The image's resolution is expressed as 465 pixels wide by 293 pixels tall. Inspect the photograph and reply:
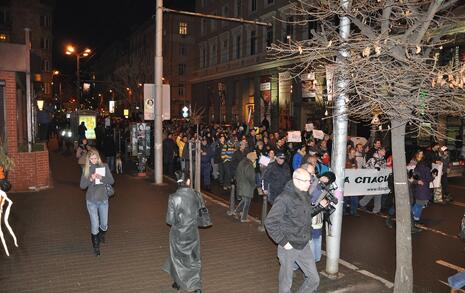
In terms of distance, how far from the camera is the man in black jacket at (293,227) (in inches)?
218

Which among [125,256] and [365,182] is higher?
[365,182]

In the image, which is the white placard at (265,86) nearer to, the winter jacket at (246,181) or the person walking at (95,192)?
the winter jacket at (246,181)

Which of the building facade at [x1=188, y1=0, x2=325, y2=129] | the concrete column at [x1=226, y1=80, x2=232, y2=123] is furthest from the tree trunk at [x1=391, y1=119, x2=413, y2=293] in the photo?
the concrete column at [x1=226, y1=80, x2=232, y2=123]

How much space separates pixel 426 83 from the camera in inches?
219

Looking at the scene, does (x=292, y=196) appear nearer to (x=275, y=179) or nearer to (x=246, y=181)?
(x=275, y=179)

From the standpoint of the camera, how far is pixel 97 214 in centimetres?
823

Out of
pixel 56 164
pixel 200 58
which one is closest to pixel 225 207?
pixel 56 164

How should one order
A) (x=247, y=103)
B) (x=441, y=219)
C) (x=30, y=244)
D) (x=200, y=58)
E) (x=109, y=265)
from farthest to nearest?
(x=200, y=58) → (x=247, y=103) → (x=441, y=219) → (x=30, y=244) → (x=109, y=265)

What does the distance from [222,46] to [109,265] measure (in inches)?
1726

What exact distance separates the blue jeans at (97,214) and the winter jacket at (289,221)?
380 cm

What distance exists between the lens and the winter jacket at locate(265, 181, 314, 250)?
553 cm

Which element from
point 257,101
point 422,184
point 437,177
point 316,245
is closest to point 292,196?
point 316,245

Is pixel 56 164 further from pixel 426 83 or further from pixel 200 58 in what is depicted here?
pixel 200 58

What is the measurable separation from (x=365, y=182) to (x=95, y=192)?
6.97m
